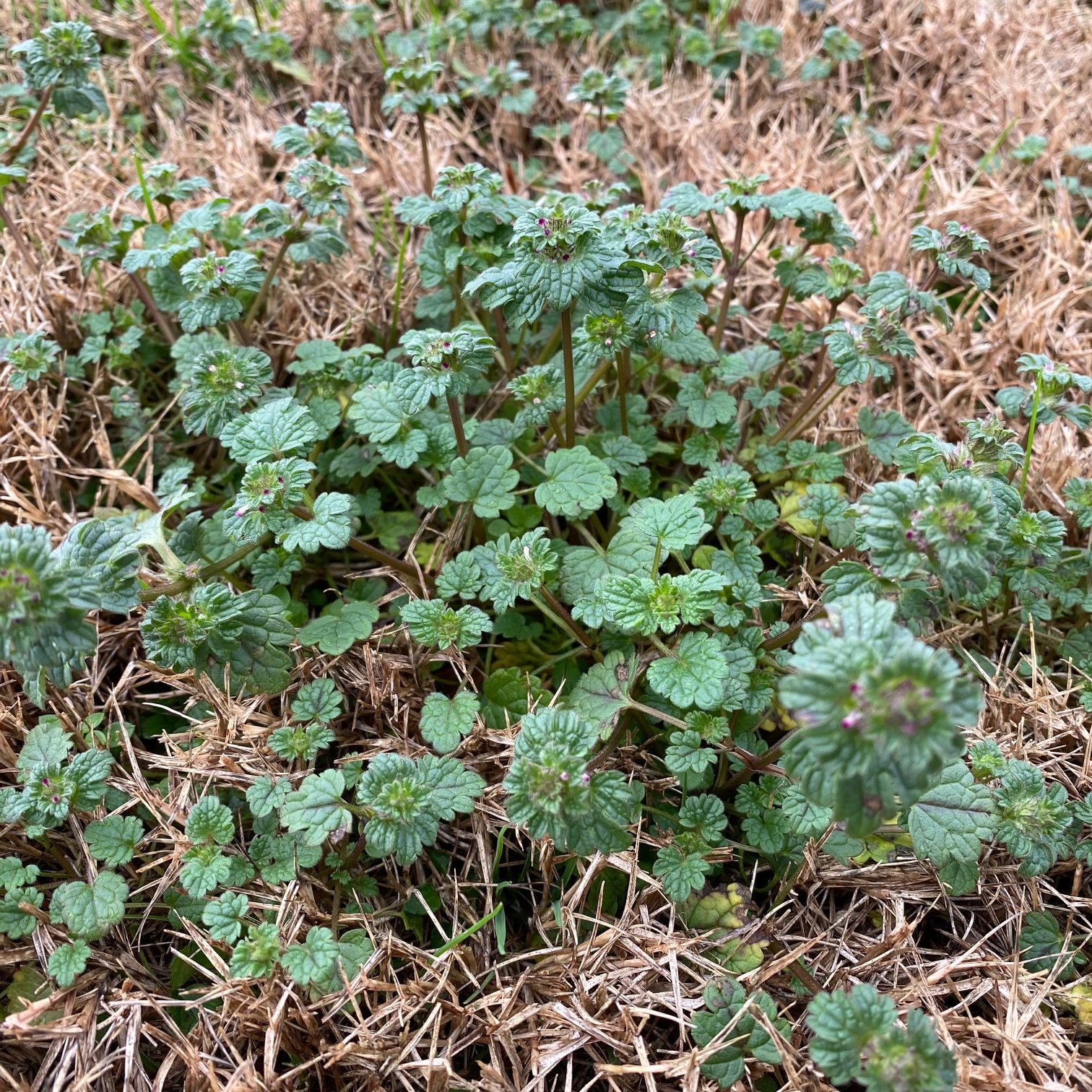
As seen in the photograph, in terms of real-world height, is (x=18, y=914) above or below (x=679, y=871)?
above

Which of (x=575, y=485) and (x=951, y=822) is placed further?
(x=575, y=485)

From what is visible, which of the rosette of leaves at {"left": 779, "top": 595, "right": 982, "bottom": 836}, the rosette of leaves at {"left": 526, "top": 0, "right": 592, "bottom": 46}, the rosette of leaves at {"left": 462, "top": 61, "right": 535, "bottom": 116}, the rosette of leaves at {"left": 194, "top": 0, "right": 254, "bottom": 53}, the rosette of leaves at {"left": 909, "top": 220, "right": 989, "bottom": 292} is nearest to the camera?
the rosette of leaves at {"left": 779, "top": 595, "right": 982, "bottom": 836}

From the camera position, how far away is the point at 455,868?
2.91 metres

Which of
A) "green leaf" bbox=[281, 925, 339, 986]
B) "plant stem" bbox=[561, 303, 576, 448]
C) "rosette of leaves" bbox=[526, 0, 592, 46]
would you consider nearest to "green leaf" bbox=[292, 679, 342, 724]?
"green leaf" bbox=[281, 925, 339, 986]

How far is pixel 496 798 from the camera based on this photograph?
292 cm

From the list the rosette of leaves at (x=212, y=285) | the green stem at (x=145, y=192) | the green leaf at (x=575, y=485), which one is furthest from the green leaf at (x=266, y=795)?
the green stem at (x=145, y=192)

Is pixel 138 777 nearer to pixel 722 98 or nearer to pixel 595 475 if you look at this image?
pixel 595 475

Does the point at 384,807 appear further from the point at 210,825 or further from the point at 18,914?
the point at 18,914

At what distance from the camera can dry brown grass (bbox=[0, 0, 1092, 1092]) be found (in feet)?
8.21

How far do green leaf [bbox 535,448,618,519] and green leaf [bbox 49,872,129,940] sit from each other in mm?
1748

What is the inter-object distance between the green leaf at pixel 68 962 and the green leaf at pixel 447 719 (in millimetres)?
1128

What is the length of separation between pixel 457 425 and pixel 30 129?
8.43 ft

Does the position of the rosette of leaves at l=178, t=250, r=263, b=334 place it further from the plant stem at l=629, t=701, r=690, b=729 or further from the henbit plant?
the plant stem at l=629, t=701, r=690, b=729

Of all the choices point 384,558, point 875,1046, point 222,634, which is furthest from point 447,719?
point 875,1046
